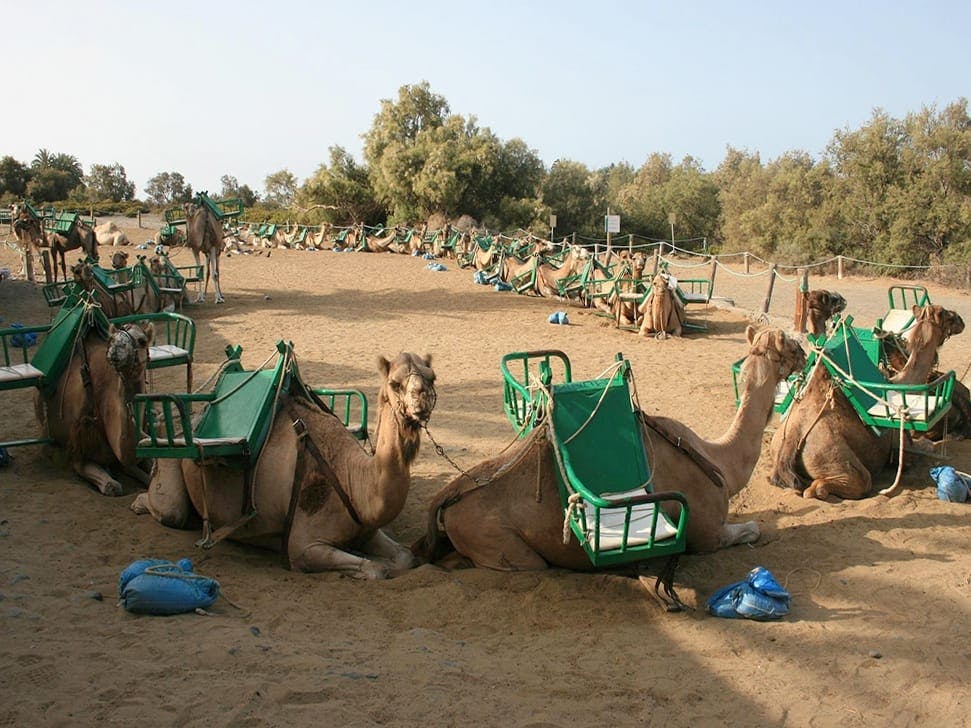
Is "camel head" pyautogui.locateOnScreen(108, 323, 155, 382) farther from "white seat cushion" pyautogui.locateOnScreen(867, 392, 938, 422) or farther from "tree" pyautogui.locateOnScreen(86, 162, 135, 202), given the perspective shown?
"tree" pyautogui.locateOnScreen(86, 162, 135, 202)

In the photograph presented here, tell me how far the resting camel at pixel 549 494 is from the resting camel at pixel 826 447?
4.30ft

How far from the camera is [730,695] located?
3836mm

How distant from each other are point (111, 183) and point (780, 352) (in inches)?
2735

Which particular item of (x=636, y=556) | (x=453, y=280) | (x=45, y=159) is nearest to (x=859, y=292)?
(x=453, y=280)

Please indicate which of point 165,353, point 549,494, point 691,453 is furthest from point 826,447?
point 165,353

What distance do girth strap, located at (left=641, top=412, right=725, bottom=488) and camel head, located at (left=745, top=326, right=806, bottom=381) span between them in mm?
944

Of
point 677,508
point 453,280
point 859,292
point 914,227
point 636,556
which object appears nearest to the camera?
point 636,556

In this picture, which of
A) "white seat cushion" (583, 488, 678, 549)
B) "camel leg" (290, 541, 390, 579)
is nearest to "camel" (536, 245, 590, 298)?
"white seat cushion" (583, 488, 678, 549)

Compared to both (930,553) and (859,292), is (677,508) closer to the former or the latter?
(930,553)

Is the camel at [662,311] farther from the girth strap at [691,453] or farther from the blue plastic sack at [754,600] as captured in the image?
the blue plastic sack at [754,600]

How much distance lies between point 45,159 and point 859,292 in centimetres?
6002

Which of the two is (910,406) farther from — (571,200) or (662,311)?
(571,200)

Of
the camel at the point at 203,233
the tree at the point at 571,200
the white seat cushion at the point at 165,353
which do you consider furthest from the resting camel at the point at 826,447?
the tree at the point at 571,200

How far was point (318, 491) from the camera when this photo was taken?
5.44 m
